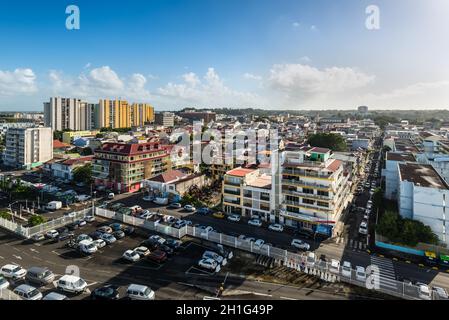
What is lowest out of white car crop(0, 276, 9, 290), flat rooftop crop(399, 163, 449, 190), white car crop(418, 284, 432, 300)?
white car crop(418, 284, 432, 300)

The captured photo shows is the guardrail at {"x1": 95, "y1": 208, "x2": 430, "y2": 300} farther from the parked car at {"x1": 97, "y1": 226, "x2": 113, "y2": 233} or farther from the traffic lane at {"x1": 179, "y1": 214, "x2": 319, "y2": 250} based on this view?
the parked car at {"x1": 97, "y1": 226, "x2": 113, "y2": 233}

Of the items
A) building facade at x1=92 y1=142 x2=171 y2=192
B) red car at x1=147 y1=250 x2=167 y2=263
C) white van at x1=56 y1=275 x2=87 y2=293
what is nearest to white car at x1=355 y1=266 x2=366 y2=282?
red car at x1=147 y1=250 x2=167 y2=263

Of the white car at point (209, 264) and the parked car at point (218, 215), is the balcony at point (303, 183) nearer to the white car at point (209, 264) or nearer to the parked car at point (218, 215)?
the parked car at point (218, 215)

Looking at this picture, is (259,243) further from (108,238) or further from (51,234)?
(51,234)

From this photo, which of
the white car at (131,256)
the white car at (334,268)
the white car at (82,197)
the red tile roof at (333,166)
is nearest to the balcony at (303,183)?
the red tile roof at (333,166)

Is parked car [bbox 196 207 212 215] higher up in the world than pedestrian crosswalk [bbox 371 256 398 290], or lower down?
higher up

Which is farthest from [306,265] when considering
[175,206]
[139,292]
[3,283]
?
[3,283]
